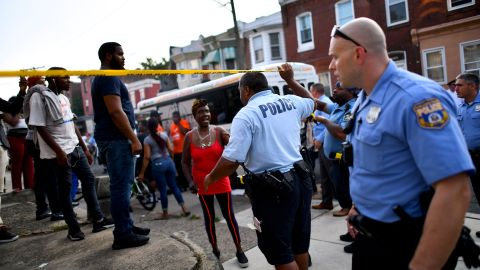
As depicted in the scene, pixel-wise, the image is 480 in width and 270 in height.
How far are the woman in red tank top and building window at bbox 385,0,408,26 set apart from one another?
16.8 m

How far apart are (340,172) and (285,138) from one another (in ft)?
8.43

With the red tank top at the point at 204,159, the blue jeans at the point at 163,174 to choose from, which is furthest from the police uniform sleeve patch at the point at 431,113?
the blue jeans at the point at 163,174

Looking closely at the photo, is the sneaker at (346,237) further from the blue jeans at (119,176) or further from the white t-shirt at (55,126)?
the white t-shirt at (55,126)

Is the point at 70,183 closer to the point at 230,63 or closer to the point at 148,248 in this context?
the point at 148,248

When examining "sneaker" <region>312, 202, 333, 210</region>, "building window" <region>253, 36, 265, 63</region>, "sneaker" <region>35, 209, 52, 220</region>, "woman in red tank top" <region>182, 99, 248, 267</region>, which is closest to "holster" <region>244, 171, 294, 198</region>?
"woman in red tank top" <region>182, 99, 248, 267</region>

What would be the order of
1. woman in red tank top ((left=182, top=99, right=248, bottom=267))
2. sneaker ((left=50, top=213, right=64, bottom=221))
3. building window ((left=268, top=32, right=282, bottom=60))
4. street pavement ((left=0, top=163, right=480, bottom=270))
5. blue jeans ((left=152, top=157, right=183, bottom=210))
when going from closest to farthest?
street pavement ((left=0, top=163, right=480, bottom=270)) → woman in red tank top ((left=182, top=99, right=248, bottom=267)) → sneaker ((left=50, top=213, right=64, bottom=221)) → blue jeans ((left=152, top=157, right=183, bottom=210)) → building window ((left=268, top=32, right=282, bottom=60))

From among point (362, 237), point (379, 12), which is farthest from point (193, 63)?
point (362, 237)

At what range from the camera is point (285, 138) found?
286 centimetres

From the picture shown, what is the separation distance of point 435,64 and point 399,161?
18148mm

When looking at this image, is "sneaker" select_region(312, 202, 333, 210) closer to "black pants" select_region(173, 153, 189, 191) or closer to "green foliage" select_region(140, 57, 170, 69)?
"black pants" select_region(173, 153, 189, 191)

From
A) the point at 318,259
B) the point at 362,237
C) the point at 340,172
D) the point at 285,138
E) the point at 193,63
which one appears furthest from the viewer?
the point at 193,63

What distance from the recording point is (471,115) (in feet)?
14.0

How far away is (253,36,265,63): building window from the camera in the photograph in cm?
2517

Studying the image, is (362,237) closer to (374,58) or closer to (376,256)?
(376,256)
